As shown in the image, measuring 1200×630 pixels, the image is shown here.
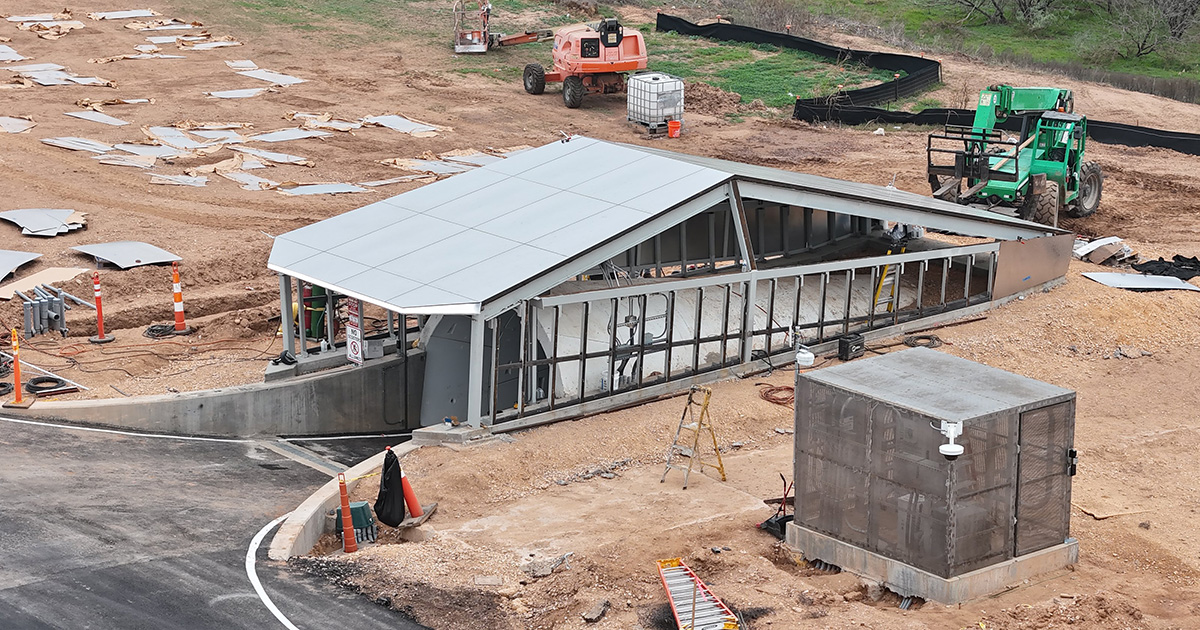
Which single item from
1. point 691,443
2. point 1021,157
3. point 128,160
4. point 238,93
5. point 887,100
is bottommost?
point 691,443

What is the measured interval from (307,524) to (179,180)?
65.6 feet

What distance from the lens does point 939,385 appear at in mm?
14180

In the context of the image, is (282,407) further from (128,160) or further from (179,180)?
(128,160)

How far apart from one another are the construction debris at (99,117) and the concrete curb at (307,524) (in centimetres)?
2452

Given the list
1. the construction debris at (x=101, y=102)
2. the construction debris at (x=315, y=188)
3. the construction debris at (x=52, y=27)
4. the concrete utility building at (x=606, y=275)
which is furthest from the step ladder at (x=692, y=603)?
the construction debris at (x=52, y=27)

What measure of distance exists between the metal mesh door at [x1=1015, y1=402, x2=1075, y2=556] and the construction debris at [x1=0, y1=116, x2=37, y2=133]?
3061cm

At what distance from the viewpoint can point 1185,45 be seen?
5447 centimetres

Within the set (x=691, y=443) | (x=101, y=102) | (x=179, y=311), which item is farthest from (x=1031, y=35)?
(x=691, y=443)

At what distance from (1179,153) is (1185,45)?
1834 cm

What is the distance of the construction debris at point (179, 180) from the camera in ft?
107

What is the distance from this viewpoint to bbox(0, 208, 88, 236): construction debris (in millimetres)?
27594

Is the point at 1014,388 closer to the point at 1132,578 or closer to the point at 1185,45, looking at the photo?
the point at 1132,578

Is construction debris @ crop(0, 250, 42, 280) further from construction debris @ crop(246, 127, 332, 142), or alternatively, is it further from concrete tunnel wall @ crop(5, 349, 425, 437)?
construction debris @ crop(246, 127, 332, 142)

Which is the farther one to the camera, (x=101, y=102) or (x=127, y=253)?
(x=101, y=102)
